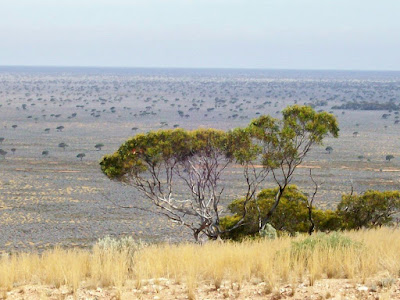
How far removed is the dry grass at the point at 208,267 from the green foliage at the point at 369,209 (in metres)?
11.8

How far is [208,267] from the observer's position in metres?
9.16

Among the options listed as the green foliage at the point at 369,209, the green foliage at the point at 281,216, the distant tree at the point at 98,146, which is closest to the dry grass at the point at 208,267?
the green foliage at the point at 281,216

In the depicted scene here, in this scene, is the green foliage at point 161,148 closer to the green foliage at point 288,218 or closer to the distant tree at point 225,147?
the distant tree at point 225,147

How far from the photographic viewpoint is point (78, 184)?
140 feet

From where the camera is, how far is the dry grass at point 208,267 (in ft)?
28.3

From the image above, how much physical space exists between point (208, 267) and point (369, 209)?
13722 millimetres

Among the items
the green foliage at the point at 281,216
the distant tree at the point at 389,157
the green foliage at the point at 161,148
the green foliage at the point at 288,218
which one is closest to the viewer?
the green foliage at the point at 161,148

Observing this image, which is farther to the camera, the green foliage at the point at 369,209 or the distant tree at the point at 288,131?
the green foliage at the point at 369,209

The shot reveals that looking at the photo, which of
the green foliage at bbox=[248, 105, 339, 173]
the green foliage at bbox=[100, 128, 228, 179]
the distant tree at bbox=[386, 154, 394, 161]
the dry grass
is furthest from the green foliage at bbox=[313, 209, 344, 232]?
the distant tree at bbox=[386, 154, 394, 161]

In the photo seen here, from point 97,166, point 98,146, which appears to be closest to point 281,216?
point 97,166

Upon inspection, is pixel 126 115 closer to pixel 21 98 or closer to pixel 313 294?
pixel 21 98

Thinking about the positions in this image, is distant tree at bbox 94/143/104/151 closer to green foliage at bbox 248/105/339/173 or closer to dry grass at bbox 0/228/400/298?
green foliage at bbox 248/105/339/173

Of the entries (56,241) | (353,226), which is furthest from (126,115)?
(353,226)

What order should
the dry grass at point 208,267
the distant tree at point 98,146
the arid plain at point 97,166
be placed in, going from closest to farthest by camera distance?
the dry grass at point 208,267, the arid plain at point 97,166, the distant tree at point 98,146
